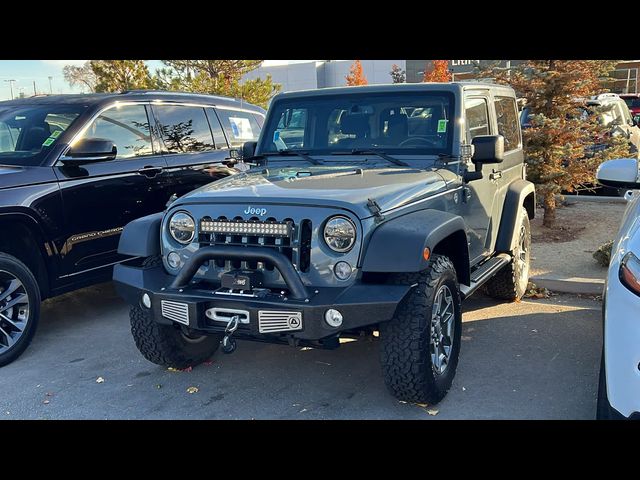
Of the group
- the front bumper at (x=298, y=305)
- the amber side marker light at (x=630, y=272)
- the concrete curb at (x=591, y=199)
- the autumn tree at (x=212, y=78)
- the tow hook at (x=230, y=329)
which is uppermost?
the autumn tree at (x=212, y=78)

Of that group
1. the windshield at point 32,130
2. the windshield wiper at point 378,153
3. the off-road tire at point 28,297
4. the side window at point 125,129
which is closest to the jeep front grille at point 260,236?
the windshield wiper at point 378,153

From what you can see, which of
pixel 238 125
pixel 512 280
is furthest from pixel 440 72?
pixel 512 280

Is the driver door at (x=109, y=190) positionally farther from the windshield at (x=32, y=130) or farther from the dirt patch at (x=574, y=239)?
the dirt patch at (x=574, y=239)

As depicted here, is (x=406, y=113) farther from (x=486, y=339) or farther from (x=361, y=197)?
(x=486, y=339)

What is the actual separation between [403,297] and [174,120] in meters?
3.99

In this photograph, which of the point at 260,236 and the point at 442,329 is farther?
the point at 442,329

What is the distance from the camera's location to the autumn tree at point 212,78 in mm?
13742

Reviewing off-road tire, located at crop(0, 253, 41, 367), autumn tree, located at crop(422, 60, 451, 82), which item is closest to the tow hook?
off-road tire, located at crop(0, 253, 41, 367)

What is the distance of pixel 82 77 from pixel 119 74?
5.31 feet

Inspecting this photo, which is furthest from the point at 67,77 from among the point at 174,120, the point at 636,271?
the point at 636,271

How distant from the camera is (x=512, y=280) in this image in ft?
19.0

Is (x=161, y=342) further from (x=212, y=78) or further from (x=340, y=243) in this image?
(x=212, y=78)

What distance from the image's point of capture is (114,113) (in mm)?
5801

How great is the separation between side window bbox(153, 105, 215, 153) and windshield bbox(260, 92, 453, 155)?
1727mm
